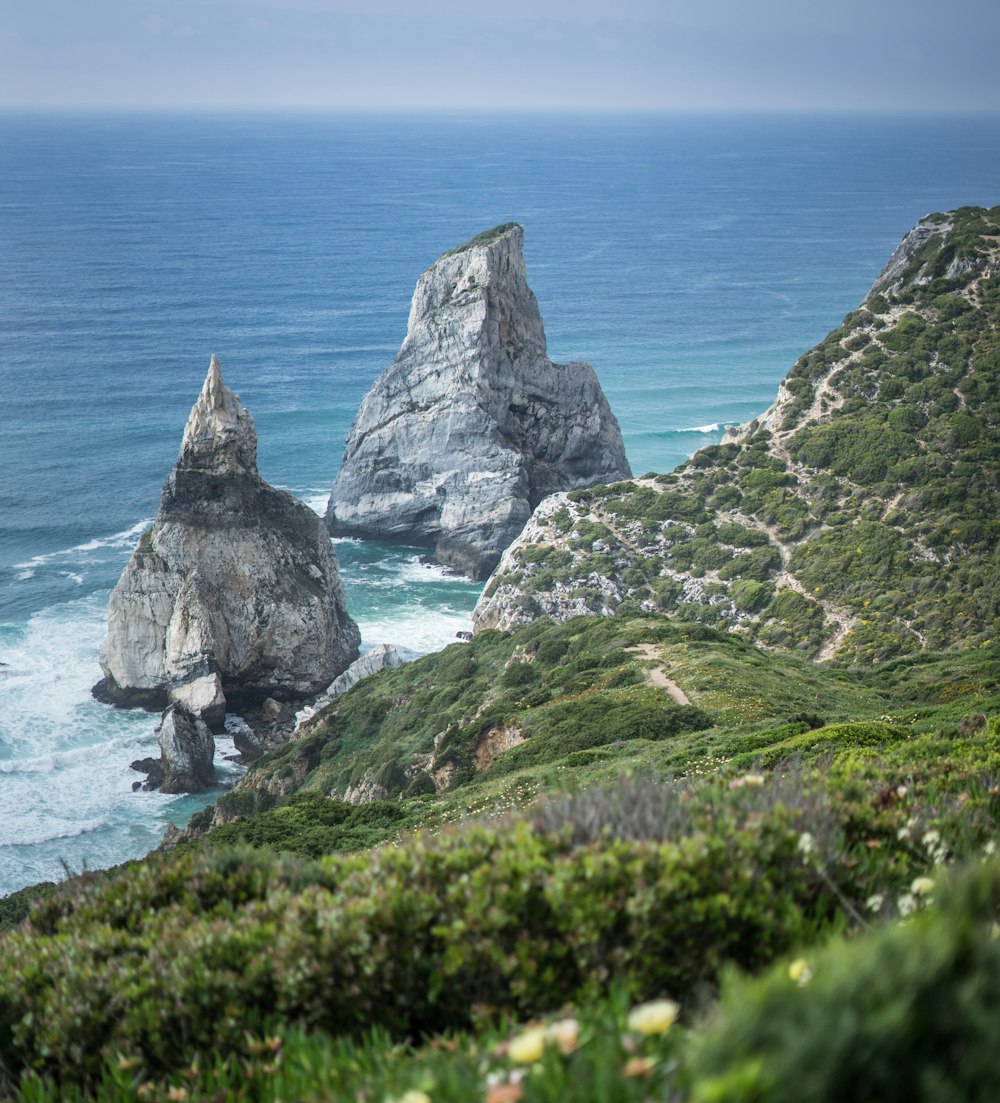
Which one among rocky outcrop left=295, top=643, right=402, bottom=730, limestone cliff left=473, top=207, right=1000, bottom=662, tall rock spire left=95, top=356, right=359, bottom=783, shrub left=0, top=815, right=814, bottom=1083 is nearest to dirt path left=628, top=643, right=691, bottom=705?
limestone cliff left=473, top=207, right=1000, bottom=662

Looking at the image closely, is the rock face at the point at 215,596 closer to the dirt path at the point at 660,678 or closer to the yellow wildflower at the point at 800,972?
the dirt path at the point at 660,678

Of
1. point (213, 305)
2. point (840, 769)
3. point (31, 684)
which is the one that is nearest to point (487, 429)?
point (31, 684)

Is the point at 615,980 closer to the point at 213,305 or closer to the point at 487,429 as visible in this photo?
the point at 487,429

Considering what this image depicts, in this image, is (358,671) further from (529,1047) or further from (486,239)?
(529,1047)

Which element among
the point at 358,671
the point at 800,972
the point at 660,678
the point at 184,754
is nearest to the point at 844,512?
the point at 660,678

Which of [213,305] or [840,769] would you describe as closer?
[840,769]

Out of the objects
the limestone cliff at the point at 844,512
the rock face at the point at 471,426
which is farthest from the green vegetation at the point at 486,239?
the limestone cliff at the point at 844,512

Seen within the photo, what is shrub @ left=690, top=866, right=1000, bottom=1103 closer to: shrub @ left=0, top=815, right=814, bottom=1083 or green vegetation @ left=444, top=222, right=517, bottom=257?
shrub @ left=0, top=815, right=814, bottom=1083
